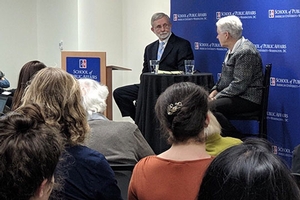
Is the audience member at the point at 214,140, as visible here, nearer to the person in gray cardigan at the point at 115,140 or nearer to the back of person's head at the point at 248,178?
the person in gray cardigan at the point at 115,140

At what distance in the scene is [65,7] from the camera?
7.51 m

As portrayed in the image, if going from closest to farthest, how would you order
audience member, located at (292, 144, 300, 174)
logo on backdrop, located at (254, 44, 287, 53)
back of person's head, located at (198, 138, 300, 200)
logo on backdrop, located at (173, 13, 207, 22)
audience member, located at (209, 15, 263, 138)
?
1. back of person's head, located at (198, 138, 300, 200)
2. audience member, located at (292, 144, 300, 174)
3. audience member, located at (209, 15, 263, 138)
4. logo on backdrop, located at (254, 44, 287, 53)
5. logo on backdrop, located at (173, 13, 207, 22)

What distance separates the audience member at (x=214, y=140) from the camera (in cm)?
231

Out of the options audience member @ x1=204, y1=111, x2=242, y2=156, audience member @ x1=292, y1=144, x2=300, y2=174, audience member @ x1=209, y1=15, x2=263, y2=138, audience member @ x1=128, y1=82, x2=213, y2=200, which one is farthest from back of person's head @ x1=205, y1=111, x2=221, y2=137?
audience member @ x1=209, y1=15, x2=263, y2=138

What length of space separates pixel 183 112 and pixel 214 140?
0.40 metres

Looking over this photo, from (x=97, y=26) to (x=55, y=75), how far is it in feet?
15.4

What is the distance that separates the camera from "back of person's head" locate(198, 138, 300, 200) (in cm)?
91

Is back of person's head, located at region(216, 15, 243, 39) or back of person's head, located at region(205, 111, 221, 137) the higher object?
back of person's head, located at region(216, 15, 243, 39)

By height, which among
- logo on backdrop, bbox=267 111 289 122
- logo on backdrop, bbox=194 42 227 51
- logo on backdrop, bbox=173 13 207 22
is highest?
logo on backdrop, bbox=173 13 207 22

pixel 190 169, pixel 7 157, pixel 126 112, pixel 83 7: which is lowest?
pixel 126 112

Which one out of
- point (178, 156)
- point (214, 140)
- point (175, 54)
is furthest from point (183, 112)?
point (175, 54)

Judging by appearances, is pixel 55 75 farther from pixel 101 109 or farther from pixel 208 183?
pixel 208 183

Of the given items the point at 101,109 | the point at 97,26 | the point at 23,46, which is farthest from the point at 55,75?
the point at 23,46

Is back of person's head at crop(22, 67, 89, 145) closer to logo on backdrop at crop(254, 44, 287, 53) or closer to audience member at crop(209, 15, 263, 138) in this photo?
audience member at crop(209, 15, 263, 138)
